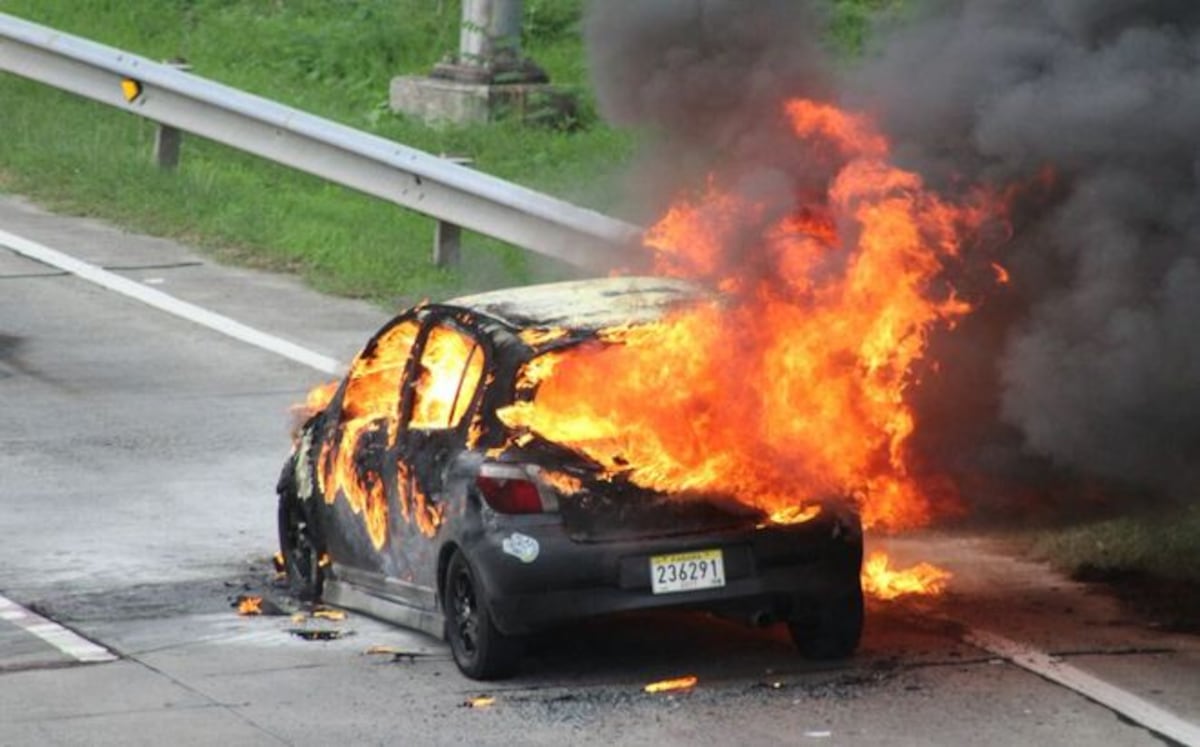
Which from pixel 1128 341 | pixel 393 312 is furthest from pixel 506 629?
pixel 393 312

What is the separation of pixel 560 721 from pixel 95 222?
11999 millimetres

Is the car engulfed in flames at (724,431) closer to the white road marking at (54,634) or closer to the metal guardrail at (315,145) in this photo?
the white road marking at (54,634)

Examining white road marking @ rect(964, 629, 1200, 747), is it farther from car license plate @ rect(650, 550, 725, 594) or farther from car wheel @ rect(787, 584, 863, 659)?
car license plate @ rect(650, 550, 725, 594)

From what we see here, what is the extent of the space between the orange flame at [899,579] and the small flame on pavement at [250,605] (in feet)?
8.72

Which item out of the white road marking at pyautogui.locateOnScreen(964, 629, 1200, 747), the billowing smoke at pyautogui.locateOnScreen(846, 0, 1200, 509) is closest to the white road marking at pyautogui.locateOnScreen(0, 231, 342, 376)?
the white road marking at pyautogui.locateOnScreen(964, 629, 1200, 747)

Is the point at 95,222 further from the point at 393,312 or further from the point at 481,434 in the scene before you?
the point at 481,434

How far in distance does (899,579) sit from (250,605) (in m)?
2.87

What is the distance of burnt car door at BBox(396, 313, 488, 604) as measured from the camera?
1228 cm

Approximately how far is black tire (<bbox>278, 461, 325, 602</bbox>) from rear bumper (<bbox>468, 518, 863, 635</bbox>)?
189cm

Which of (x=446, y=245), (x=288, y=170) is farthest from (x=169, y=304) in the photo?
(x=288, y=170)

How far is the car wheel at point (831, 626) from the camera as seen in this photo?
12.0 m

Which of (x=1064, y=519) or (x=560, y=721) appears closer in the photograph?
(x=560, y=721)

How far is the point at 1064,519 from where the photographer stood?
42.8 ft

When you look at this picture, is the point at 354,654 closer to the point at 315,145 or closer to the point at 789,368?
the point at 789,368
